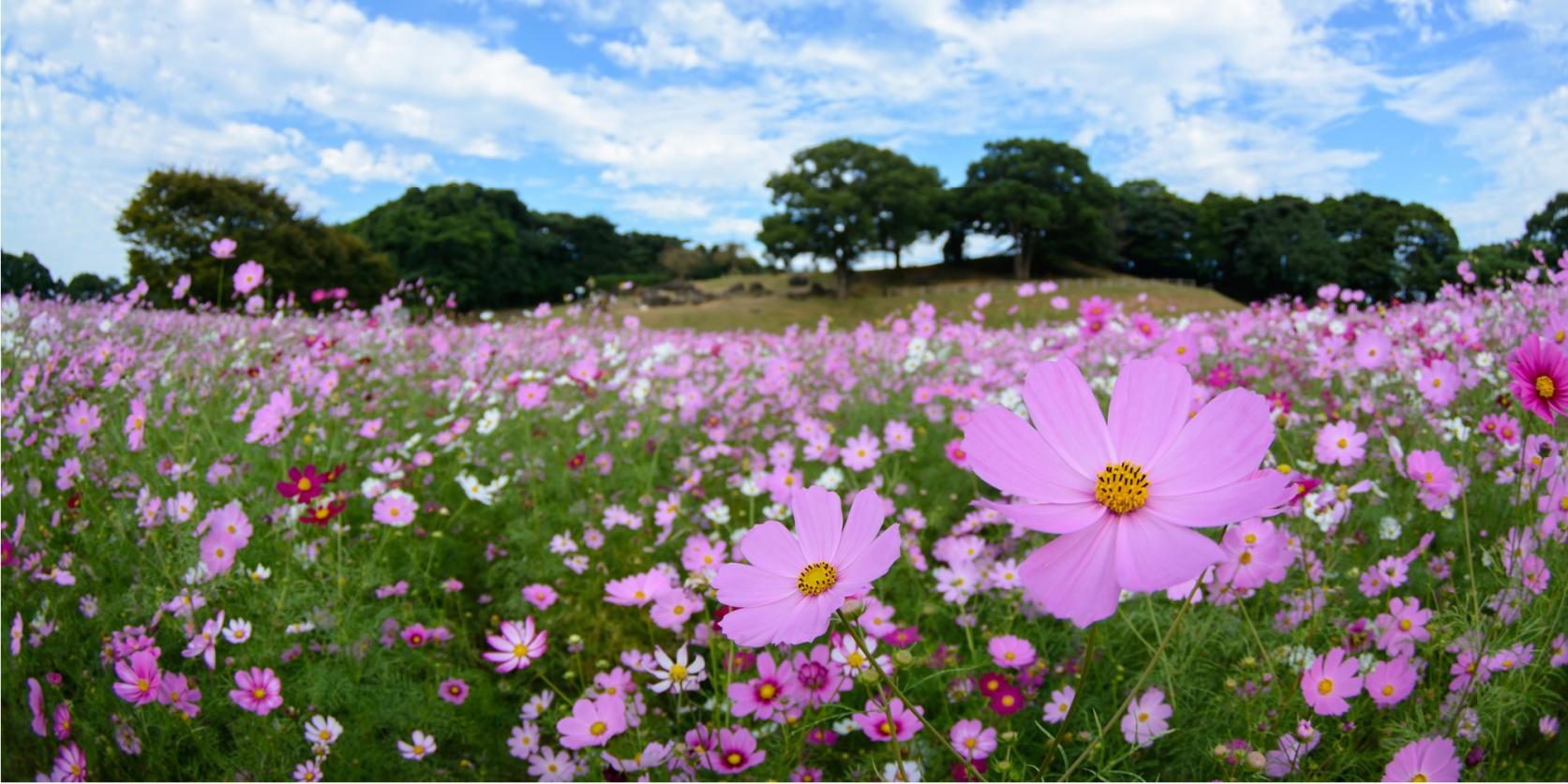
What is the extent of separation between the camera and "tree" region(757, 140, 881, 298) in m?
29.9

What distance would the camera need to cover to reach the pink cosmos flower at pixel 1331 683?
3.80ft

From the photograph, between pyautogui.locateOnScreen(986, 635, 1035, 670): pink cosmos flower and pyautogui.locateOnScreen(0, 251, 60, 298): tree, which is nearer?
pyautogui.locateOnScreen(986, 635, 1035, 670): pink cosmos flower

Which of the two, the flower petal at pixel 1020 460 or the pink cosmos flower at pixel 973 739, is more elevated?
the flower petal at pixel 1020 460

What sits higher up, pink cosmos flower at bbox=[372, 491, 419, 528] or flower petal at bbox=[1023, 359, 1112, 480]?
flower petal at bbox=[1023, 359, 1112, 480]

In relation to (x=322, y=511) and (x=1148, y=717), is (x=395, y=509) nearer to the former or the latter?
(x=322, y=511)

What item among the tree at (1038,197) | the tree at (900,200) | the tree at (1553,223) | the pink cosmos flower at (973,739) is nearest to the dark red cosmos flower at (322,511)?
the pink cosmos flower at (973,739)

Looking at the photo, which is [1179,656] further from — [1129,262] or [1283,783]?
[1129,262]

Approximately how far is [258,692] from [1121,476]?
5.39 feet

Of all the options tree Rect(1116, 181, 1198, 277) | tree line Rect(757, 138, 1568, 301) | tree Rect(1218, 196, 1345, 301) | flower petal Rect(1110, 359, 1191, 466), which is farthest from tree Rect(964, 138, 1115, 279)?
flower petal Rect(1110, 359, 1191, 466)

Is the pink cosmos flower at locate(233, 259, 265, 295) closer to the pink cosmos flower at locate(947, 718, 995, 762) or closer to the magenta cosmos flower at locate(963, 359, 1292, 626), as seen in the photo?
the pink cosmos flower at locate(947, 718, 995, 762)

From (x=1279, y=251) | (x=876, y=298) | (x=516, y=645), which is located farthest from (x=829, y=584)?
(x=1279, y=251)

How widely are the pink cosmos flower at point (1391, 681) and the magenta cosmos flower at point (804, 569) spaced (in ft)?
3.62

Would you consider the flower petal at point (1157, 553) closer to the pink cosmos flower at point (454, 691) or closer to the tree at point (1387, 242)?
the pink cosmos flower at point (454, 691)

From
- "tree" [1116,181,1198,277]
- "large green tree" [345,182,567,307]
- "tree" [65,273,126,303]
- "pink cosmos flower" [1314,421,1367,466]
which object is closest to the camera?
"pink cosmos flower" [1314,421,1367,466]
